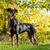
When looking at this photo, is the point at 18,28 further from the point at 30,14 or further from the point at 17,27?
the point at 30,14

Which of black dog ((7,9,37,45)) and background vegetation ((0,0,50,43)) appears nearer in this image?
black dog ((7,9,37,45))

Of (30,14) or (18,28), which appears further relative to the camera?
(30,14)

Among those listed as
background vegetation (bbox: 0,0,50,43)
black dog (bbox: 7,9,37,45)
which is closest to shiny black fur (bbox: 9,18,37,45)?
black dog (bbox: 7,9,37,45)

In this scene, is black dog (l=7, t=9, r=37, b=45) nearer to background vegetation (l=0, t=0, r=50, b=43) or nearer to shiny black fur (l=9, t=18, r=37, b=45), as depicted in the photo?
shiny black fur (l=9, t=18, r=37, b=45)

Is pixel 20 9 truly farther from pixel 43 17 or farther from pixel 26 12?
pixel 43 17

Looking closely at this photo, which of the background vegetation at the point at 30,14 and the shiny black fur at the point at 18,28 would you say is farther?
the background vegetation at the point at 30,14

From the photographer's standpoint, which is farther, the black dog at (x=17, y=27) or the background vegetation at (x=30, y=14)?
the background vegetation at (x=30, y=14)

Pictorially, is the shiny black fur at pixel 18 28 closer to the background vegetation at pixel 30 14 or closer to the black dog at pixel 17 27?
the black dog at pixel 17 27

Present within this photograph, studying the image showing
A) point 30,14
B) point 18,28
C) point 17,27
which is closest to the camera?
point 17,27

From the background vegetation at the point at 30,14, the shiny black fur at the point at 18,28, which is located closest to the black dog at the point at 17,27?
the shiny black fur at the point at 18,28

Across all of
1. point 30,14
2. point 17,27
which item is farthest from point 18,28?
point 30,14

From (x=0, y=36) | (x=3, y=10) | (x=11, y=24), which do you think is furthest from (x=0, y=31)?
(x=11, y=24)

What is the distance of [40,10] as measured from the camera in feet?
62.1

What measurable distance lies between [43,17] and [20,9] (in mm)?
2102
